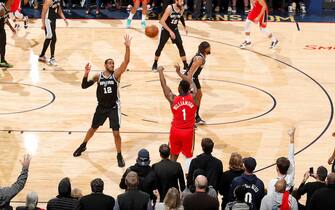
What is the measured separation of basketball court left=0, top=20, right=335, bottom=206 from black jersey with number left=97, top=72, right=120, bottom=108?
1.14 metres

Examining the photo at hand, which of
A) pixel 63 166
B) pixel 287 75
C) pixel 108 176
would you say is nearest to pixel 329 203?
pixel 108 176

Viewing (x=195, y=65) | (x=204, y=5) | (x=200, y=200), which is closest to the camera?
(x=200, y=200)

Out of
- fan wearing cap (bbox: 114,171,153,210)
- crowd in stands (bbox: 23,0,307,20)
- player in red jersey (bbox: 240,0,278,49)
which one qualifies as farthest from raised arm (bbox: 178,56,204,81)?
crowd in stands (bbox: 23,0,307,20)

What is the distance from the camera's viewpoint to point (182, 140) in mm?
10445

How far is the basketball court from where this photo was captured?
38.7ft

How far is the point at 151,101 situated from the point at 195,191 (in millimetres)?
7199

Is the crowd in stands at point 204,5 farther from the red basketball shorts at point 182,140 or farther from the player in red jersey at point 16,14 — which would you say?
the red basketball shorts at point 182,140

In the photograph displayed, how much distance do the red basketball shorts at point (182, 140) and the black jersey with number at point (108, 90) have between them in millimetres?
1352

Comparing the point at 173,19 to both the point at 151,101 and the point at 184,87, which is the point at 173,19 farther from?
the point at 184,87

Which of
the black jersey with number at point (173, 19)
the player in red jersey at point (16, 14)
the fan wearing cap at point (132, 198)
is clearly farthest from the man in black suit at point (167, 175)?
the player in red jersey at point (16, 14)

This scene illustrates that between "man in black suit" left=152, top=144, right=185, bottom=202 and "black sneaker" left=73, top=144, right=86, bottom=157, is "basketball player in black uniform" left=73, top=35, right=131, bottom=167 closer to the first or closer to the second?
"black sneaker" left=73, top=144, right=86, bottom=157

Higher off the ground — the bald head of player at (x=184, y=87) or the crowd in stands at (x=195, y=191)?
the bald head of player at (x=184, y=87)

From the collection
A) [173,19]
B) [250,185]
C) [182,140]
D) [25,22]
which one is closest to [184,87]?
[182,140]

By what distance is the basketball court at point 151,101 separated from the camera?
11.8 metres
